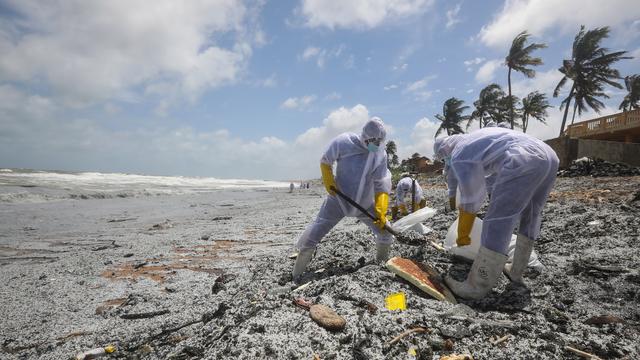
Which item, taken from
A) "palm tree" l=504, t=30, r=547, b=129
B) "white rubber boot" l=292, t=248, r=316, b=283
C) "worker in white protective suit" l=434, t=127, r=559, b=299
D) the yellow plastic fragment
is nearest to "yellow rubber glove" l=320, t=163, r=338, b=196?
"white rubber boot" l=292, t=248, r=316, b=283

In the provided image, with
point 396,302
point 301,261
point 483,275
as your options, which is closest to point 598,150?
point 483,275

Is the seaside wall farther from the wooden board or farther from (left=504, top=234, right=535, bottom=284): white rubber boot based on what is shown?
the wooden board

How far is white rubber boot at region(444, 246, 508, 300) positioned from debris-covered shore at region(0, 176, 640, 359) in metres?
0.13

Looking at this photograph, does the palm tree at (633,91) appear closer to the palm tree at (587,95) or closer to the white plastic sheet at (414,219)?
the palm tree at (587,95)

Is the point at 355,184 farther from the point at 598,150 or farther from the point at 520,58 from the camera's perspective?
the point at 520,58

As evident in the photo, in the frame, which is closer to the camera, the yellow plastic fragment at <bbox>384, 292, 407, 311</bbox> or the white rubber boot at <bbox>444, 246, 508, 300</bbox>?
the yellow plastic fragment at <bbox>384, 292, 407, 311</bbox>

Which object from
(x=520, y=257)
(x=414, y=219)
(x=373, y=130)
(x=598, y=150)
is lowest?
(x=520, y=257)

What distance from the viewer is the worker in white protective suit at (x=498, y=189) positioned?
123 inches

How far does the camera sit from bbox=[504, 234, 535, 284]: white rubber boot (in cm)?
356

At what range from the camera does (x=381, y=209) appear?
4.28m

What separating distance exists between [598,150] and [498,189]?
18705 millimetres

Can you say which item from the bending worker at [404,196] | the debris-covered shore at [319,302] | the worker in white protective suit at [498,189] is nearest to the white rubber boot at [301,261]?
the debris-covered shore at [319,302]

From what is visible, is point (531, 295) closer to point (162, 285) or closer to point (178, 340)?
point (178, 340)

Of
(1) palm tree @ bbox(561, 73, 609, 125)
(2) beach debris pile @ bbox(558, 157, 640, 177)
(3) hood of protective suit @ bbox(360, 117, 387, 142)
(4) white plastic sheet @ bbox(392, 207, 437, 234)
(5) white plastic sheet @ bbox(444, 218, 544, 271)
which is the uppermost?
(1) palm tree @ bbox(561, 73, 609, 125)
